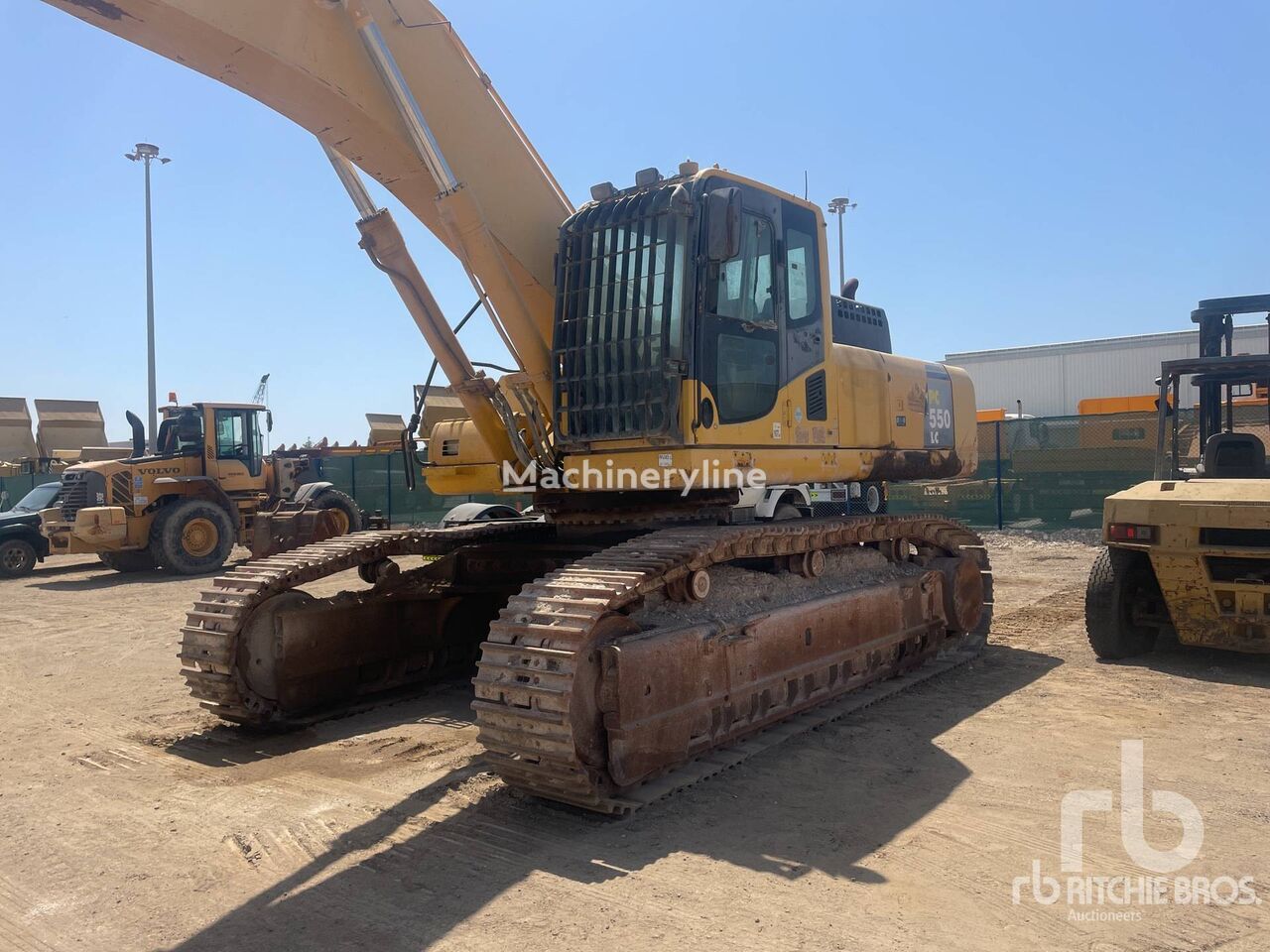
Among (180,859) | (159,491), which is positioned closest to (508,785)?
(180,859)

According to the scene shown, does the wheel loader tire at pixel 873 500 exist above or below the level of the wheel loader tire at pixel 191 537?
above

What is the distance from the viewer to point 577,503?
6.74 m

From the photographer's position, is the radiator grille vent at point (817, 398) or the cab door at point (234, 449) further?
the cab door at point (234, 449)

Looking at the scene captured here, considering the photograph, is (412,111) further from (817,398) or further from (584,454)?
(817,398)

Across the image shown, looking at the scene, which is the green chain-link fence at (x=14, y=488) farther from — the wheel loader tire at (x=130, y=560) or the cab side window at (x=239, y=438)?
the cab side window at (x=239, y=438)

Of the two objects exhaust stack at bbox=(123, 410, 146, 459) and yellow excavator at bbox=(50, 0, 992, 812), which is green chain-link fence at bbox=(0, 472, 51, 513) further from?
yellow excavator at bbox=(50, 0, 992, 812)

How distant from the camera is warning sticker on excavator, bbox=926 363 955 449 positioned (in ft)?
27.2

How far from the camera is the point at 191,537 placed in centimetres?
1709

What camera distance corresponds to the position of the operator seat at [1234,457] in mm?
8805

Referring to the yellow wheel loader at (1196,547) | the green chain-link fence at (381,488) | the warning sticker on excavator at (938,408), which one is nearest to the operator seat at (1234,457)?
the yellow wheel loader at (1196,547)

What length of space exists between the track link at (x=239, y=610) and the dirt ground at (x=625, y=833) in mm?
281

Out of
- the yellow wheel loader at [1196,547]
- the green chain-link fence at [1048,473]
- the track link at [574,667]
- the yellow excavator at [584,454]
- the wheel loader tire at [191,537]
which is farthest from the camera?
the green chain-link fence at [1048,473]

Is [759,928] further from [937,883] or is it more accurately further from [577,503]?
[577,503]

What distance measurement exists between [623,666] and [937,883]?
1.68 metres
